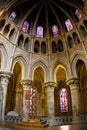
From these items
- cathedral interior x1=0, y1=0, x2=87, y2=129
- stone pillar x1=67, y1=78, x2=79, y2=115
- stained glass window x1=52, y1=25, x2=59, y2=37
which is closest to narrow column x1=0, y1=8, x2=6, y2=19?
cathedral interior x1=0, y1=0, x2=87, y2=129

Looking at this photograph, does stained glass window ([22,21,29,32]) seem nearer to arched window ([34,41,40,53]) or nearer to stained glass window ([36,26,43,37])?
stained glass window ([36,26,43,37])

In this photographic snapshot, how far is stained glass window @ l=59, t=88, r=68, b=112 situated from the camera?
24627 mm

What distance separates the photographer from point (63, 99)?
25188mm

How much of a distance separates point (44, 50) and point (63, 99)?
8433 mm

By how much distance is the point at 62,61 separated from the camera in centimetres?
2100

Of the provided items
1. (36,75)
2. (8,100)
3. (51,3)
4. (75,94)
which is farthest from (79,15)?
(8,100)

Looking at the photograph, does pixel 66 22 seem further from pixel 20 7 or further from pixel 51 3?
pixel 20 7

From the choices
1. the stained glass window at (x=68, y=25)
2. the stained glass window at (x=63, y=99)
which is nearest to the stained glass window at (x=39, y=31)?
the stained glass window at (x=68, y=25)

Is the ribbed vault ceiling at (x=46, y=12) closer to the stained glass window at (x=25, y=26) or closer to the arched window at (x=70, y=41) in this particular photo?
the stained glass window at (x=25, y=26)

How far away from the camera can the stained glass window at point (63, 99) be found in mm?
24627

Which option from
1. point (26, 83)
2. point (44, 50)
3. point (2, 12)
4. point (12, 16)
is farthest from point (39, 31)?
point (26, 83)

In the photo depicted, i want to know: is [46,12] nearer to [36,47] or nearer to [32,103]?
[36,47]

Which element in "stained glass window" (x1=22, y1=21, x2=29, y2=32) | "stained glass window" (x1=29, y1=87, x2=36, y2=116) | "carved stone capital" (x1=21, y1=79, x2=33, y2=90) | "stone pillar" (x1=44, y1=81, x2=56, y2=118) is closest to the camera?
"stone pillar" (x1=44, y1=81, x2=56, y2=118)

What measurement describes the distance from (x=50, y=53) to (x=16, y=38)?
16.1 ft
